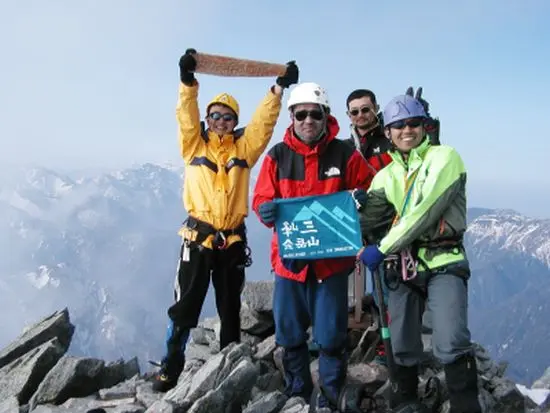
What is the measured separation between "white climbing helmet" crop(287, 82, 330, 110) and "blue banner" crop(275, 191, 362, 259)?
1581mm

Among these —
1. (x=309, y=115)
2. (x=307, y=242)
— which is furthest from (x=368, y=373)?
(x=309, y=115)

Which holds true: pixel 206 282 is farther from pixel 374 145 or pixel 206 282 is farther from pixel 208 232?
pixel 374 145

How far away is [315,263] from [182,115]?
3.88 meters

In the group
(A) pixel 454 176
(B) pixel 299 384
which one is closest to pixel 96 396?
(B) pixel 299 384

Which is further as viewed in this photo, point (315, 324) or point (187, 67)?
point (187, 67)

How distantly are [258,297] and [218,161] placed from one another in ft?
14.8

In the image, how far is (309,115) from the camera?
728 centimetres

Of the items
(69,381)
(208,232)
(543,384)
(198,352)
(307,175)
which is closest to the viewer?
(307,175)

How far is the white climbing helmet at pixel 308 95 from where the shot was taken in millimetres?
7305

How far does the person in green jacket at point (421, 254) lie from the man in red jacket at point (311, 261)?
781mm

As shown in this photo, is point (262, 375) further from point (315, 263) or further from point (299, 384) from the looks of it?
point (315, 263)

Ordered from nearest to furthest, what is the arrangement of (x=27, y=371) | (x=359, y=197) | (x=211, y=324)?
1. (x=359, y=197)
2. (x=27, y=371)
3. (x=211, y=324)

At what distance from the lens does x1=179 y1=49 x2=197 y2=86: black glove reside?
8477 millimetres

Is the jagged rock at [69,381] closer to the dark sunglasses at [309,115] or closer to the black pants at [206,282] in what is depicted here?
the black pants at [206,282]
